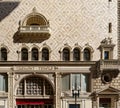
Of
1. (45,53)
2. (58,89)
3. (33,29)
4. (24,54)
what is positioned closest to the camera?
(58,89)

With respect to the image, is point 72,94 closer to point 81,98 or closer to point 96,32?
point 81,98

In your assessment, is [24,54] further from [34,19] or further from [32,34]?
[34,19]

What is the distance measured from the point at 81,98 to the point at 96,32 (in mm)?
6460

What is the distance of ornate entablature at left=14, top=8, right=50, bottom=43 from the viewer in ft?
167

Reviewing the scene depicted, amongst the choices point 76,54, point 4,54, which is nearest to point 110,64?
point 76,54

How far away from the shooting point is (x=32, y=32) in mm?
50906

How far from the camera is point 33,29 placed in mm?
50969

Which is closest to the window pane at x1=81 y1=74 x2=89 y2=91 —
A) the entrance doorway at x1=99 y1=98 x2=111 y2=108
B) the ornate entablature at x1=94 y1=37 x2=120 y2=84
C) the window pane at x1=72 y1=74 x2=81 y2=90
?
the window pane at x1=72 y1=74 x2=81 y2=90

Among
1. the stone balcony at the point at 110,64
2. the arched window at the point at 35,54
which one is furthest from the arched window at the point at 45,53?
the stone balcony at the point at 110,64

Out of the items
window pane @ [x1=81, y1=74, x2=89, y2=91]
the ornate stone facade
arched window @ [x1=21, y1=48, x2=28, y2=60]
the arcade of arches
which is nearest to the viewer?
the ornate stone facade

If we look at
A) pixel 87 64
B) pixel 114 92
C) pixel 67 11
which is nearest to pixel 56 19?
pixel 67 11

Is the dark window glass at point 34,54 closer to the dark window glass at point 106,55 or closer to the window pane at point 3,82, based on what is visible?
the window pane at point 3,82

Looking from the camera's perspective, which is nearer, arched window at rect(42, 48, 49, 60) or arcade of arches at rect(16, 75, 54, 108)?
arcade of arches at rect(16, 75, 54, 108)

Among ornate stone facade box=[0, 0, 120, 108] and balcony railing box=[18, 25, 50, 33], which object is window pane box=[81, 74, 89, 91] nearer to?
ornate stone facade box=[0, 0, 120, 108]
